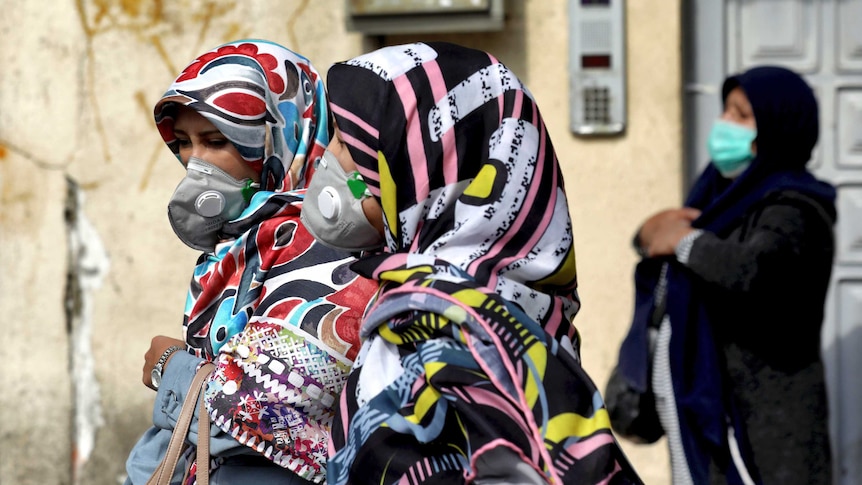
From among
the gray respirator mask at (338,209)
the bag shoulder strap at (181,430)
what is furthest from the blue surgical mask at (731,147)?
the bag shoulder strap at (181,430)

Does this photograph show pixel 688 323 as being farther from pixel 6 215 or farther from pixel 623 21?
pixel 6 215

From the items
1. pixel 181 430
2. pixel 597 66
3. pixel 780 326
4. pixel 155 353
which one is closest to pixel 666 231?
pixel 780 326

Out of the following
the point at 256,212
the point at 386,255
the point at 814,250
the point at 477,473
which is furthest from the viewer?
the point at 814,250

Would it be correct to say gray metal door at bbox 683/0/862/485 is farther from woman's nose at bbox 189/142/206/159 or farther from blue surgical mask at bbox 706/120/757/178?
woman's nose at bbox 189/142/206/159

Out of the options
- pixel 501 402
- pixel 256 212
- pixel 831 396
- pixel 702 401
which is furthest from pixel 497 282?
pixel 831 396

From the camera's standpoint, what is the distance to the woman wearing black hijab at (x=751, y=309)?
312 centimetres

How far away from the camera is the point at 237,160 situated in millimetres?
2299

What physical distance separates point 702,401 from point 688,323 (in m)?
0.24

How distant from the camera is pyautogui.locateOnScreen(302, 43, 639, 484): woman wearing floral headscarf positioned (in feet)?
5.25

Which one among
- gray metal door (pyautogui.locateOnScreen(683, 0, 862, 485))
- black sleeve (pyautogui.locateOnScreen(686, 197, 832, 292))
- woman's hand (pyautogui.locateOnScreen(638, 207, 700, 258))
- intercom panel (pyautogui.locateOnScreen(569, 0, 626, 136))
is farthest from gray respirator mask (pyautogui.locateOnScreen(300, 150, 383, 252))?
gray metal door (pyautogui.locateOnScreen(683, 0, 862, 485))

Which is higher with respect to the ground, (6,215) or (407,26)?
(407,26)

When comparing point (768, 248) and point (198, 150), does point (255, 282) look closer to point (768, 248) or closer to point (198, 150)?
point (198, 150)

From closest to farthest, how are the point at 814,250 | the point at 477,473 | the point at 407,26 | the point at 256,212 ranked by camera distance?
the point at 477,473
the point at 256,212
the point at 814,250
the point at 407,26

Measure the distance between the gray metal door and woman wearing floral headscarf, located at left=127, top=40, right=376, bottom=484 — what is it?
241 centimetres
